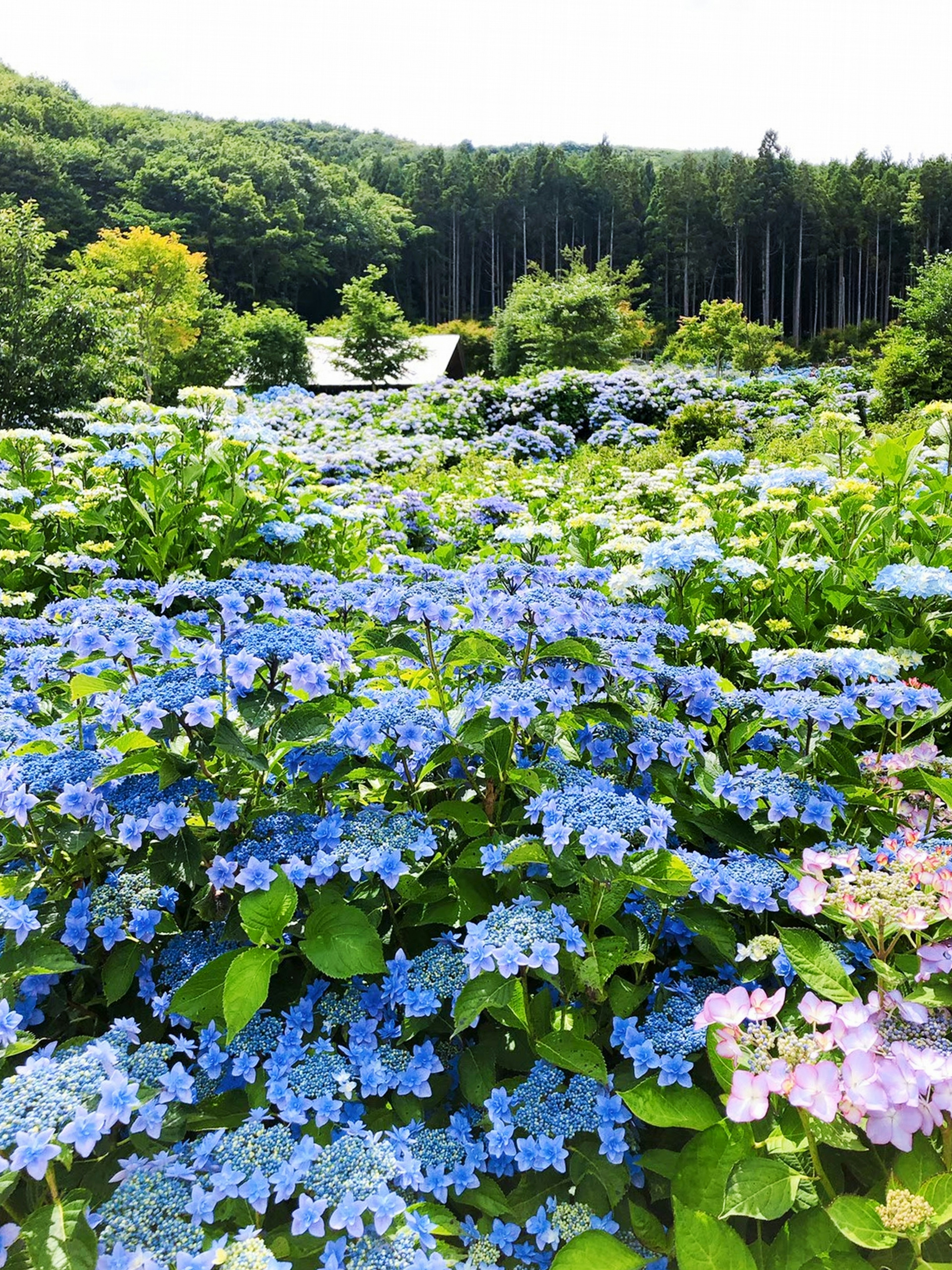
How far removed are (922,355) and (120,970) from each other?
18.5 metres

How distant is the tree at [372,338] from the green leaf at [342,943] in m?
20.3

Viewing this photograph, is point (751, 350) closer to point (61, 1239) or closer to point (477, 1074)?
point (477, 1074)

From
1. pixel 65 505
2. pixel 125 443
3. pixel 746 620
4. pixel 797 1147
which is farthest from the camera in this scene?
pixel 125 443

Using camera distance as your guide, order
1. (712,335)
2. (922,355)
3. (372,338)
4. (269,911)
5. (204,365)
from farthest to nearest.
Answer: (712,335), (204,365), (372,338), (922,355), (269,911)

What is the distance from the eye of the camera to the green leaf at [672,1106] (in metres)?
1.17

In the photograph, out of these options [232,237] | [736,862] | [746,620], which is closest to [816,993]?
[736,862]

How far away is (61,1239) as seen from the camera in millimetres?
969

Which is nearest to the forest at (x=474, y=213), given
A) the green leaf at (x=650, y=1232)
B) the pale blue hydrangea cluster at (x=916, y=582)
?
the pale blue hydrangea cluster at (x=916, y=582)

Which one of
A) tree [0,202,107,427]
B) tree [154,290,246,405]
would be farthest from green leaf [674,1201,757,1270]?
tree [154,290,246,405]

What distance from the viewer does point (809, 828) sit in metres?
1.72

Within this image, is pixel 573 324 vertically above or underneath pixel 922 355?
above

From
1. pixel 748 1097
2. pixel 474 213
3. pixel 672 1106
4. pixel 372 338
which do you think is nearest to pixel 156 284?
pixel 372 338

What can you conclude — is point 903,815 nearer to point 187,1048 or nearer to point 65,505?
point 187,1048

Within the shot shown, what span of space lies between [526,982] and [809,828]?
0.71 meters
